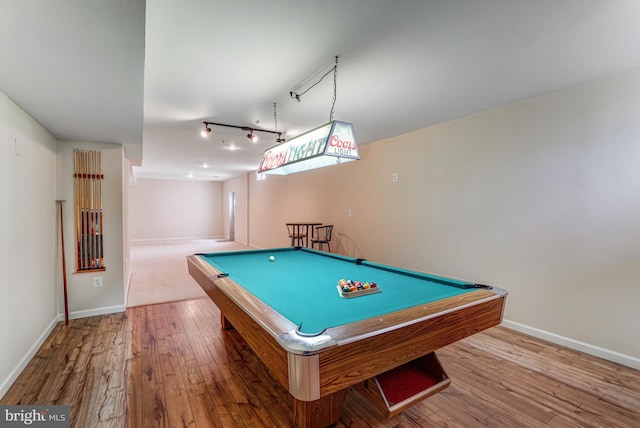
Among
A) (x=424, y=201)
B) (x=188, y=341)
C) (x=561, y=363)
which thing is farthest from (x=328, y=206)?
(x=561, y=363)

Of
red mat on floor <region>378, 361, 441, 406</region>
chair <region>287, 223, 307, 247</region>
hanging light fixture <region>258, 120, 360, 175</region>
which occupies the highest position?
hanging light fixture <region>258, 120, 360, 175</region>

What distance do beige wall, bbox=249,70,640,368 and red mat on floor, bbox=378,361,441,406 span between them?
1.74 m

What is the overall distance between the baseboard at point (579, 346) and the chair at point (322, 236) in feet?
9.46

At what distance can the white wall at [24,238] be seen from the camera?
1.88 meters

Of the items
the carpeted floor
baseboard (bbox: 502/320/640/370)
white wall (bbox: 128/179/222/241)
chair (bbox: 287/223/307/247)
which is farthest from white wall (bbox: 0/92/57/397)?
white wall (bbox: 128/179/222/241)

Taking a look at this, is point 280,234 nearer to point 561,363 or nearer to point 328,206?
point 328,206

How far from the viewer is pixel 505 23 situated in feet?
5.27

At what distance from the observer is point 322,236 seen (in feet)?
17.9

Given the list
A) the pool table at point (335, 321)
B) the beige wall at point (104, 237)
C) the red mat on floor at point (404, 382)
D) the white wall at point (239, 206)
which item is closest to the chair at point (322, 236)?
the pool table at point (335, 321)

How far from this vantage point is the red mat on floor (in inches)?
56.8

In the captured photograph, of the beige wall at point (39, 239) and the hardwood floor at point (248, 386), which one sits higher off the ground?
the beige wall at point (39, 239)

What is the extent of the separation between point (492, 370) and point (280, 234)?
5.43 m

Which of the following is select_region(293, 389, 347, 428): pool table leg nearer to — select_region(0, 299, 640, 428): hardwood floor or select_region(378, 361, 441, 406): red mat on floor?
select_region(0, 299, 640, 428): hardwood floor

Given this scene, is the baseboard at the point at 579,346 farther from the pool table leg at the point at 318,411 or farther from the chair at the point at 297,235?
the chair at the point at 297,235
